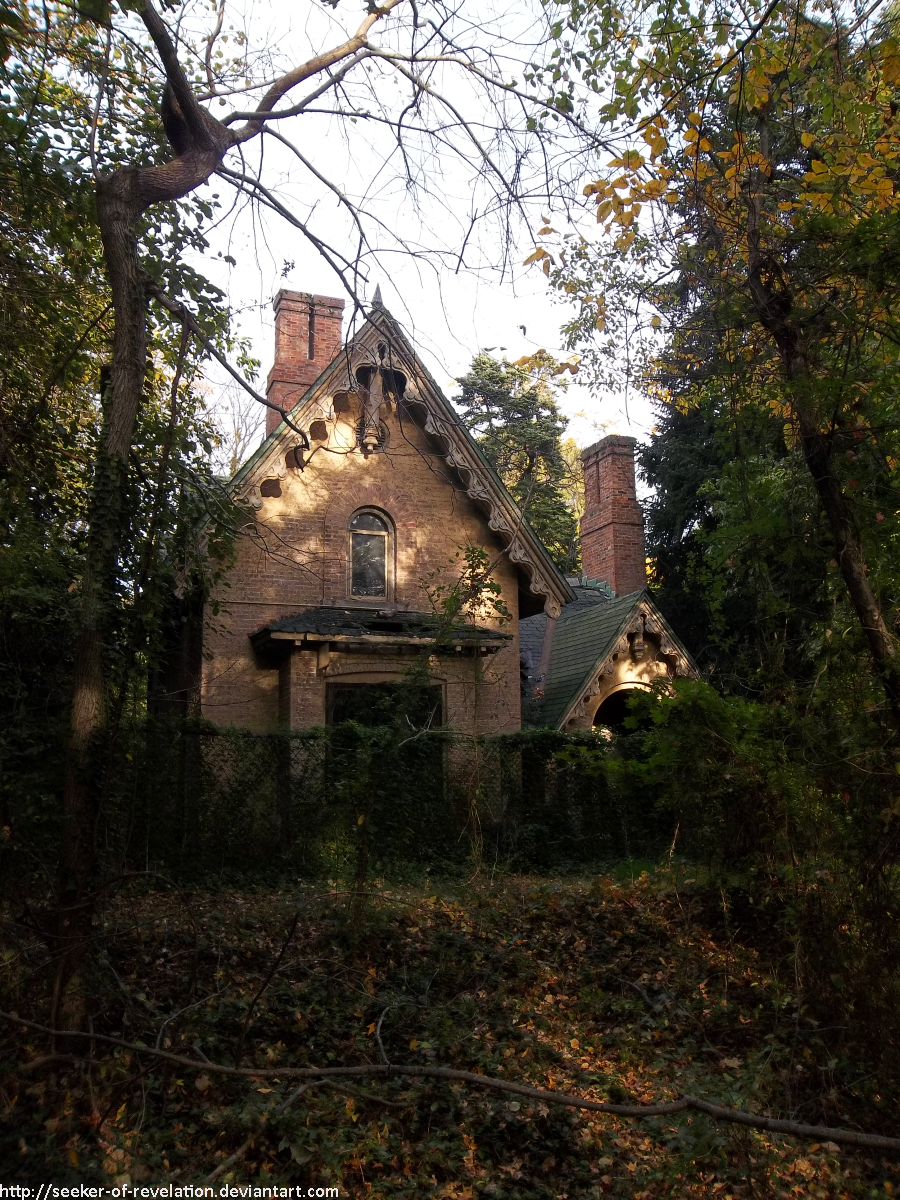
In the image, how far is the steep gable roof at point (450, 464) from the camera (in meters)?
15.7

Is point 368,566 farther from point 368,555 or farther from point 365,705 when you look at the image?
point 365,705

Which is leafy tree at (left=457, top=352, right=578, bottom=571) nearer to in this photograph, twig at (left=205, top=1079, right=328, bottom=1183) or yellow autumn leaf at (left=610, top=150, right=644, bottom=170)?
yellow autumn leaf at (left=610, top=150, right=644, bottom=170)

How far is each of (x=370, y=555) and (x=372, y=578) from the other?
40 cm

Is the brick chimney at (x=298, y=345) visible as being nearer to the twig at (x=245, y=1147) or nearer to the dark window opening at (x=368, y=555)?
the dark window opening at (x=368, y=555)

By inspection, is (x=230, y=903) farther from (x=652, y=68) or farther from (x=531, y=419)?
(x=531, y=419)

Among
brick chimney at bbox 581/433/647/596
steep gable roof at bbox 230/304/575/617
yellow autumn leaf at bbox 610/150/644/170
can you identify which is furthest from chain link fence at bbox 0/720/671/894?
brick chimney at bbox 581/433/647/596

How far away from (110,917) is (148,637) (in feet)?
8.87

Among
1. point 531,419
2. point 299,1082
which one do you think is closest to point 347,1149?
point 299,1082

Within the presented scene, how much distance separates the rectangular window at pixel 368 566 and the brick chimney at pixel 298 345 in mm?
3838

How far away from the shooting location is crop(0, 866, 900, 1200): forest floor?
19.3 ft

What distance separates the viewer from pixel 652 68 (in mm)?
7387

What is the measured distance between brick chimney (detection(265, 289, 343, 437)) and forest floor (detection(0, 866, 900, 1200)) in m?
11.6

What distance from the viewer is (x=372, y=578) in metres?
17.0

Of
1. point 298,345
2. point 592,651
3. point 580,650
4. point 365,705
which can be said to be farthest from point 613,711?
point 298,345
